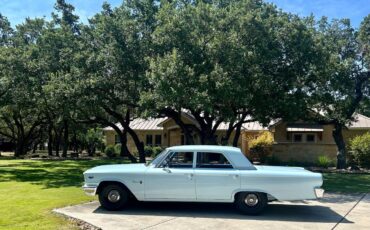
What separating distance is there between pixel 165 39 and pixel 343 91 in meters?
10.9

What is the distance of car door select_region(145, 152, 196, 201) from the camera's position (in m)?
10.4

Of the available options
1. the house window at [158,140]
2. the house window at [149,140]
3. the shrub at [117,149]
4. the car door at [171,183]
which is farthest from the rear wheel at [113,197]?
the house window at [149,140]

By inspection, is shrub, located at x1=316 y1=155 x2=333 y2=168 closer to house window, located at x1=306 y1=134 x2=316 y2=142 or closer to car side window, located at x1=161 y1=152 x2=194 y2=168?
house window, located at x1=306 y1=134 x2=316 y2=142

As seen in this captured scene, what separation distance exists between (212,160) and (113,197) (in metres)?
2.60

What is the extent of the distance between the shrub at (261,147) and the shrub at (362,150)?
5.89m

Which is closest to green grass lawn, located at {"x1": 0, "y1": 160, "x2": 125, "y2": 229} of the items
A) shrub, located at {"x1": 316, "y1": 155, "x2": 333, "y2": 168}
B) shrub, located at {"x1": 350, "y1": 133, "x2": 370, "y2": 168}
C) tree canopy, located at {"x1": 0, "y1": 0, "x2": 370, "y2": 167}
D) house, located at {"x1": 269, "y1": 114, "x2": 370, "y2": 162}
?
tree canopy, located at {"x1": 0, "y1": 0, "x2": 370, "y2": 167}

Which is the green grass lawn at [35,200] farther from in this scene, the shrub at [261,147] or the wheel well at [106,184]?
the shrub at [261,147]

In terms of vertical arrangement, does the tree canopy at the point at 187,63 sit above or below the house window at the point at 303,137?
above

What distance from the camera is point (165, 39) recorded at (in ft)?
57.5

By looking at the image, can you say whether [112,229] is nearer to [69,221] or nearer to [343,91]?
[69,221]

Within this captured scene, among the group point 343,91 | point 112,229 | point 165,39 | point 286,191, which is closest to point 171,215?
point 112,229

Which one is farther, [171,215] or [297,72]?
[297,72]

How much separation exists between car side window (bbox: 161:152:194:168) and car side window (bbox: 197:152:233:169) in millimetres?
221

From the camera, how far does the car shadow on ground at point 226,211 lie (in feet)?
33.2
